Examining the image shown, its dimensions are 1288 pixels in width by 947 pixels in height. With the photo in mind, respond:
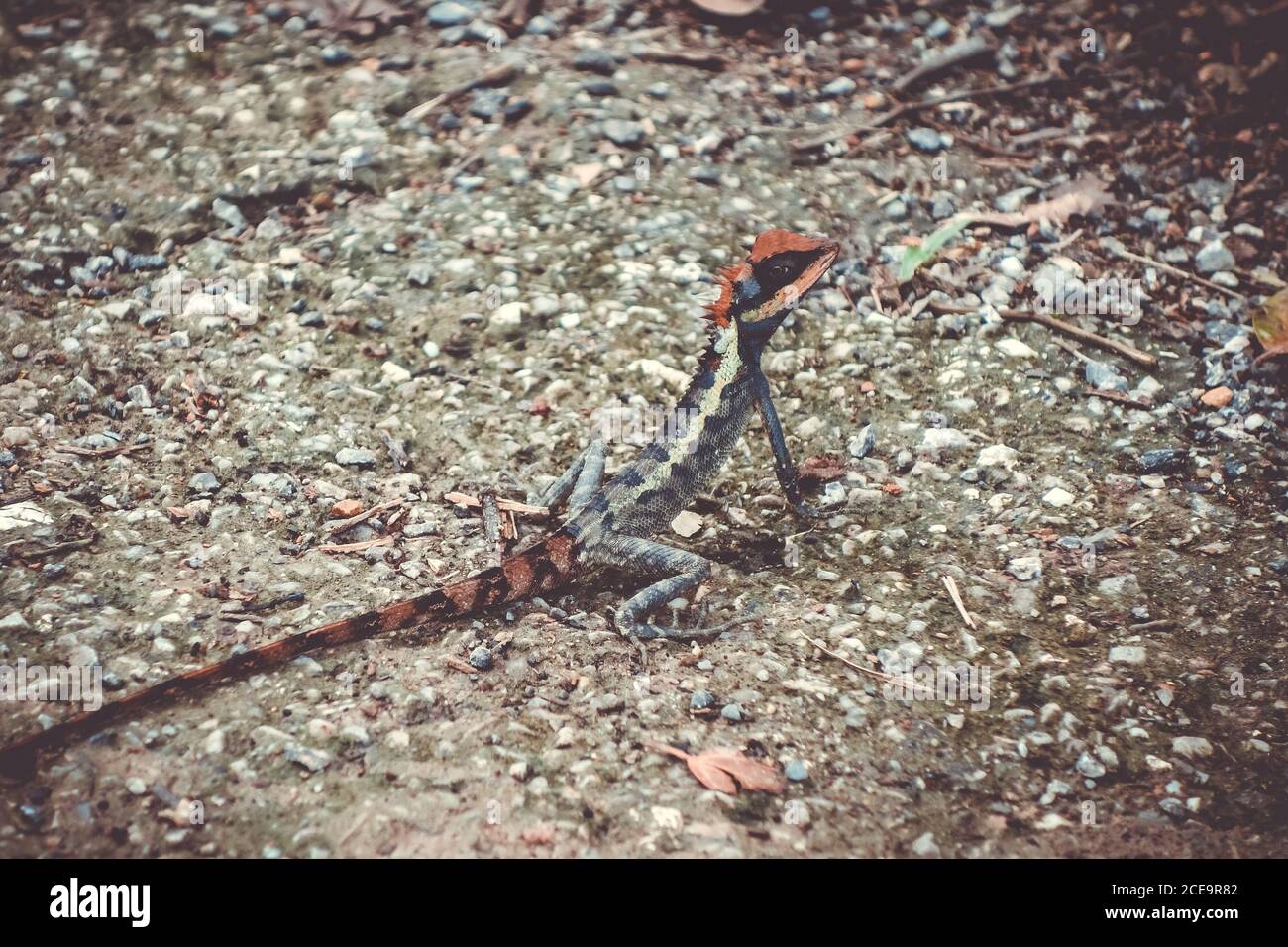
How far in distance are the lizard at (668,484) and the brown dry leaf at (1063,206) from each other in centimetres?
199

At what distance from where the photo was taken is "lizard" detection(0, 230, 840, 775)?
4074 mm

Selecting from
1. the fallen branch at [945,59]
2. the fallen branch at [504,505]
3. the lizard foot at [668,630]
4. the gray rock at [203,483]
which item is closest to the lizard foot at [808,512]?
the lizard foot at [668,630]

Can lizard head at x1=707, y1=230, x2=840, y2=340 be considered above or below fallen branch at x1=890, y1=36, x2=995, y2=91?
below

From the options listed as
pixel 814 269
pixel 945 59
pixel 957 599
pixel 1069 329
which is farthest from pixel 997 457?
pixel 945 59

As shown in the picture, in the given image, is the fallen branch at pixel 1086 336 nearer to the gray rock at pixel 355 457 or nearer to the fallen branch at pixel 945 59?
the fallen branch at pixel 945 59

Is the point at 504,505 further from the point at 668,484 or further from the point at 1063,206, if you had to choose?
the point at 1063,206

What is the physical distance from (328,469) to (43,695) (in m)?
1.54

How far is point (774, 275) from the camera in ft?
15.3

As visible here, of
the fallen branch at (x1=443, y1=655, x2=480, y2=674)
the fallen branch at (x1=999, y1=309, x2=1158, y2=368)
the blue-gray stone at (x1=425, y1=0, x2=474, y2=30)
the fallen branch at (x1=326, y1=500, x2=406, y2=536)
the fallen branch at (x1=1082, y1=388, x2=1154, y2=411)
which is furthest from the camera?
the blue-gray stone at (x1=425, y1=0, x2=474, y2=30)

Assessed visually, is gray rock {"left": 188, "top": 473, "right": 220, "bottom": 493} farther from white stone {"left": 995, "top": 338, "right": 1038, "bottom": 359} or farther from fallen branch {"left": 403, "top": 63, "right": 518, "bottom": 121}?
white stone {"left": 995, "top": 338, "right": 1038, "bottom": 359}

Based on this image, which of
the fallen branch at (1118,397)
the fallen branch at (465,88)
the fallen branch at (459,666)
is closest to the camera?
the fallen branch at (459,666)

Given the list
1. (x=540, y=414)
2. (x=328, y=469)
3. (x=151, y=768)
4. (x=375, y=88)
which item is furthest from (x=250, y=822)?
(x=375, y=88)

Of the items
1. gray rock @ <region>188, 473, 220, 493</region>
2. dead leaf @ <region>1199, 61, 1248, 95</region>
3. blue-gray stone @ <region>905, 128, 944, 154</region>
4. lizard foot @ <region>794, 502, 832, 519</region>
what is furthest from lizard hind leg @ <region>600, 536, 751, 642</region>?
dead leaf @ <region>1199, 61, 1248, 95</region>

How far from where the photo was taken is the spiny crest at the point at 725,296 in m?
4.72
